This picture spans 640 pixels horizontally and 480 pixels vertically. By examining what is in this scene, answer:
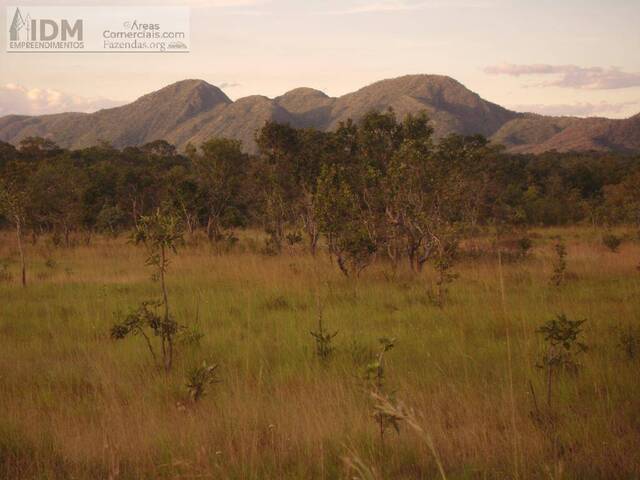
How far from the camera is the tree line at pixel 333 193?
12.9 meters

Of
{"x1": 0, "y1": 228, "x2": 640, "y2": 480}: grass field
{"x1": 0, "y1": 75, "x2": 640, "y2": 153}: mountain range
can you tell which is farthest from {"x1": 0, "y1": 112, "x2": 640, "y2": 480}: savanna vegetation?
{"x1": 0, "y1": 75, "x2": 640, "y2": 153}: mountain range

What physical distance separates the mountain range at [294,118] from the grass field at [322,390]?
106240mm

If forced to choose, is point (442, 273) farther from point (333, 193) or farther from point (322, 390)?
point (322, 390)

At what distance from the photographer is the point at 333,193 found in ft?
42.3

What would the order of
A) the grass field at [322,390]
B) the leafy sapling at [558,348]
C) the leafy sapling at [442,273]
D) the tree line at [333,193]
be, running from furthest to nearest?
the tree line at [333,193] < the leafy sapling at [442,273] < the leafy sapling at [558,348] < the grass field at [322,390]

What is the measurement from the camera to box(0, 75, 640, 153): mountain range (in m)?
121

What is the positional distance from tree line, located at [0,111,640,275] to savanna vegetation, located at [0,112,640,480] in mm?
108

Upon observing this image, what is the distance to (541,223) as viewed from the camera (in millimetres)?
31781

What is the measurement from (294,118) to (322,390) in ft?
507

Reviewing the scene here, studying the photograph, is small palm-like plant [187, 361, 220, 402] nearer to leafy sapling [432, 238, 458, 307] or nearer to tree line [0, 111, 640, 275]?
tree line [0, 111, 640, 275]

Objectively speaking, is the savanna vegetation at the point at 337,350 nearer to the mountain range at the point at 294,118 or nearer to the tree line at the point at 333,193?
the tree line at the point at 333,193

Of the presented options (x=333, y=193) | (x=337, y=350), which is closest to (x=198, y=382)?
(x=337, y=350)

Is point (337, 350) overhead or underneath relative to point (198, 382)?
underneath

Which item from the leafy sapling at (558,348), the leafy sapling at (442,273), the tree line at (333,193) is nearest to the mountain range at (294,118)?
the tree line at (333,193)
